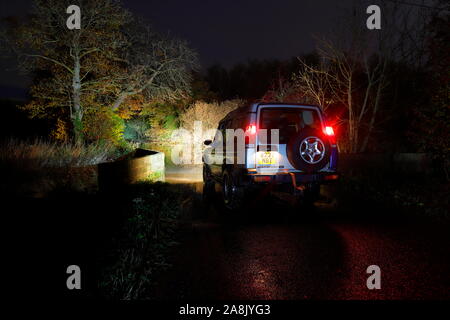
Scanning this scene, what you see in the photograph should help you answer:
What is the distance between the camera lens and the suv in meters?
6.52

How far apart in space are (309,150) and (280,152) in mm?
569

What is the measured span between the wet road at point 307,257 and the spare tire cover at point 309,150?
1.08m

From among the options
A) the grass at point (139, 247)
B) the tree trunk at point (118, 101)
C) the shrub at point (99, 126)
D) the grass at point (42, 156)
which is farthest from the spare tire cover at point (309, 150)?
the tree trunk at point (118, 101)

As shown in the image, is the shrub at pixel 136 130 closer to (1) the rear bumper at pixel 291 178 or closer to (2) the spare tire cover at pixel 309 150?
(1) the rear bumper at pixel 291 178

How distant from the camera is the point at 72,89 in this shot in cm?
1669

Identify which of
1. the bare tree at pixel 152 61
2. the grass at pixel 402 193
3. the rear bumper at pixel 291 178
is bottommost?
the grass at pixel 402 193

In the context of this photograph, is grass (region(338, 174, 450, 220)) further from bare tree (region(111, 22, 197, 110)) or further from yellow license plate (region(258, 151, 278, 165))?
bare tree (region(111, 22, 197, 110))

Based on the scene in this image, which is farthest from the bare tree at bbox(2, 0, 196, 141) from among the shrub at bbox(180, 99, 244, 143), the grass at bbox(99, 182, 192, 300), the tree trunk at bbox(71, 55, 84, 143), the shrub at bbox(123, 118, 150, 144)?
the grass at bbox(99, 182, 192, 300)

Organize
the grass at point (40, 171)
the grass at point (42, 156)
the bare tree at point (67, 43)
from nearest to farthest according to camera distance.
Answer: the grass at point (40, 171) → the grass at point (42, 156) → the bare tree at point (67, 43)

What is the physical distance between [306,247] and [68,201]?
4.43 metres

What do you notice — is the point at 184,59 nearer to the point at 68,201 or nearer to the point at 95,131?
the point at 95,131

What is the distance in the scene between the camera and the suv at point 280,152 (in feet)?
21.4
